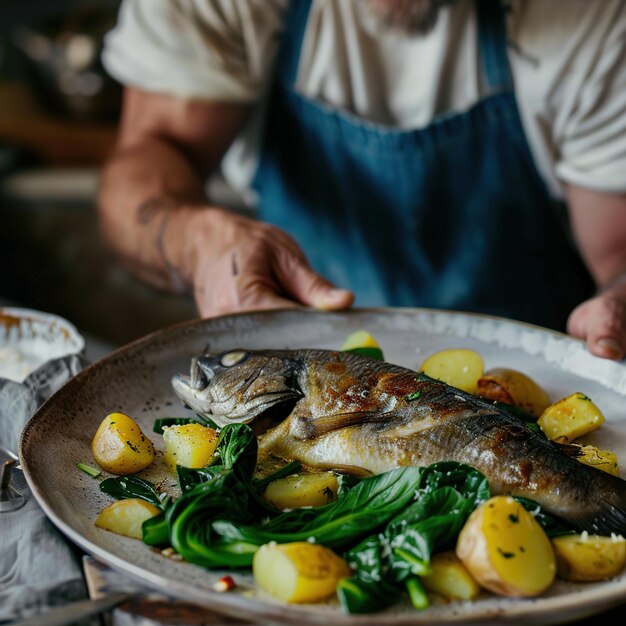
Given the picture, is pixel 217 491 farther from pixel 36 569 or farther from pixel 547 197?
pixel 547 197

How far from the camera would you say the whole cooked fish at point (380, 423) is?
1.20 m

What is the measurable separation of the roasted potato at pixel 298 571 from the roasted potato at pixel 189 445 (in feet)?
0.93

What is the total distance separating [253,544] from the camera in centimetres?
110

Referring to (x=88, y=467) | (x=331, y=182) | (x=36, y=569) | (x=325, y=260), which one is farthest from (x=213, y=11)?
(x=36, y=569)

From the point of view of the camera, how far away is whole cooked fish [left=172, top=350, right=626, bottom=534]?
3.95 feet

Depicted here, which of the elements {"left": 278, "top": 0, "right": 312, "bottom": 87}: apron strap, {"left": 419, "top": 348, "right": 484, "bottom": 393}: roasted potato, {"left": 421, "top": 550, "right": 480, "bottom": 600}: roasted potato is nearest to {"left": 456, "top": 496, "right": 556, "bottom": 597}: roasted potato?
{"left": 421, "top": 550, "right": 480, "bottom": 600}: roasted potato

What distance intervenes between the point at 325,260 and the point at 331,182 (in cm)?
25

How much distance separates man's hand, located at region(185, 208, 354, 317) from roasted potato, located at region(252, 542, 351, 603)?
795mm

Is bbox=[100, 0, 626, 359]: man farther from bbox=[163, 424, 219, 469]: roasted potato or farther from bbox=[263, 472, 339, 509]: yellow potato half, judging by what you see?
bbox=[263, 472, 339, 509]: yellow potato half

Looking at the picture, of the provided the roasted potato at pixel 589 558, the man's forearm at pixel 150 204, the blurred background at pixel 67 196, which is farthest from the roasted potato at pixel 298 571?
the blurred background at pixel 67 196

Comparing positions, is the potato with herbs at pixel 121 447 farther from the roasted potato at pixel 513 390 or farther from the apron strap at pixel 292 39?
the apron strap at pixel 292 39

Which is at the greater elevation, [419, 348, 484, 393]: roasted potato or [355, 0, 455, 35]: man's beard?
[355, 0, 455, 35]: man's beard

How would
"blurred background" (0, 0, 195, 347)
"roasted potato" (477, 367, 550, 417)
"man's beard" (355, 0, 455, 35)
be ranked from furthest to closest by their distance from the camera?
"blurred background" (0, 0, 195, 347)
"man's beard" (355, 0, 455, 35)
"roasted potato" (477, 367, 550, 417)

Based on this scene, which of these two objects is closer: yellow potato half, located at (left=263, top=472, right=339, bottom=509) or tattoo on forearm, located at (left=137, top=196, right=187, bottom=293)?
yellow potato half, located at (left=263, top=472, right=339, bottom=509)
